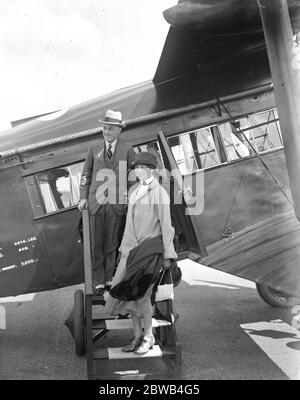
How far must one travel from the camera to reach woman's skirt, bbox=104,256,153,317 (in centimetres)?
532

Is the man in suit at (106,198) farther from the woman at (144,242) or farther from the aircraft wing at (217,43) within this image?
the aircraft wing at (217,43)

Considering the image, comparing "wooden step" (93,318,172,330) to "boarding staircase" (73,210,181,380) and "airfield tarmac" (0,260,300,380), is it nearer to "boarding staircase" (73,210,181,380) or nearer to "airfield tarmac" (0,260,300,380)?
"boarding staircase" (73,210,181,380)

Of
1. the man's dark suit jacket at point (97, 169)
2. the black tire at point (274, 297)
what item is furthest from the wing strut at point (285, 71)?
the black tire at point (274, 297)

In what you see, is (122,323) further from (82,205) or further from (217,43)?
(217,43)

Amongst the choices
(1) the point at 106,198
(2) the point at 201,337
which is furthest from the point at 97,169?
(2) the point at 201,337

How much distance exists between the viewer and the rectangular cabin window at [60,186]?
265 inches

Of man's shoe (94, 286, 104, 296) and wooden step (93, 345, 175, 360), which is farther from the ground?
man's shoe (94, 286, 104, 296)

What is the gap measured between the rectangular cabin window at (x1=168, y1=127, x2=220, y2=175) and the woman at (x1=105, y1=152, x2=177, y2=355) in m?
1.67

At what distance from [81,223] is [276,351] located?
2646mm

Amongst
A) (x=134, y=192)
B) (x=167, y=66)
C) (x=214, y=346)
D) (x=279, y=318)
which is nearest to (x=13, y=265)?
(x=134, y=192)

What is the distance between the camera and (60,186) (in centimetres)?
681

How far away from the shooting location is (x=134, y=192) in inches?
217

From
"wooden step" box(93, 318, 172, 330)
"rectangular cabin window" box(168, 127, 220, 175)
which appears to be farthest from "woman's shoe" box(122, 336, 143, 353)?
"rectangular cabin window" box(168, 127, 220, 175)

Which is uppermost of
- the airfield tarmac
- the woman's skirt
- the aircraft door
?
the aircraft door
